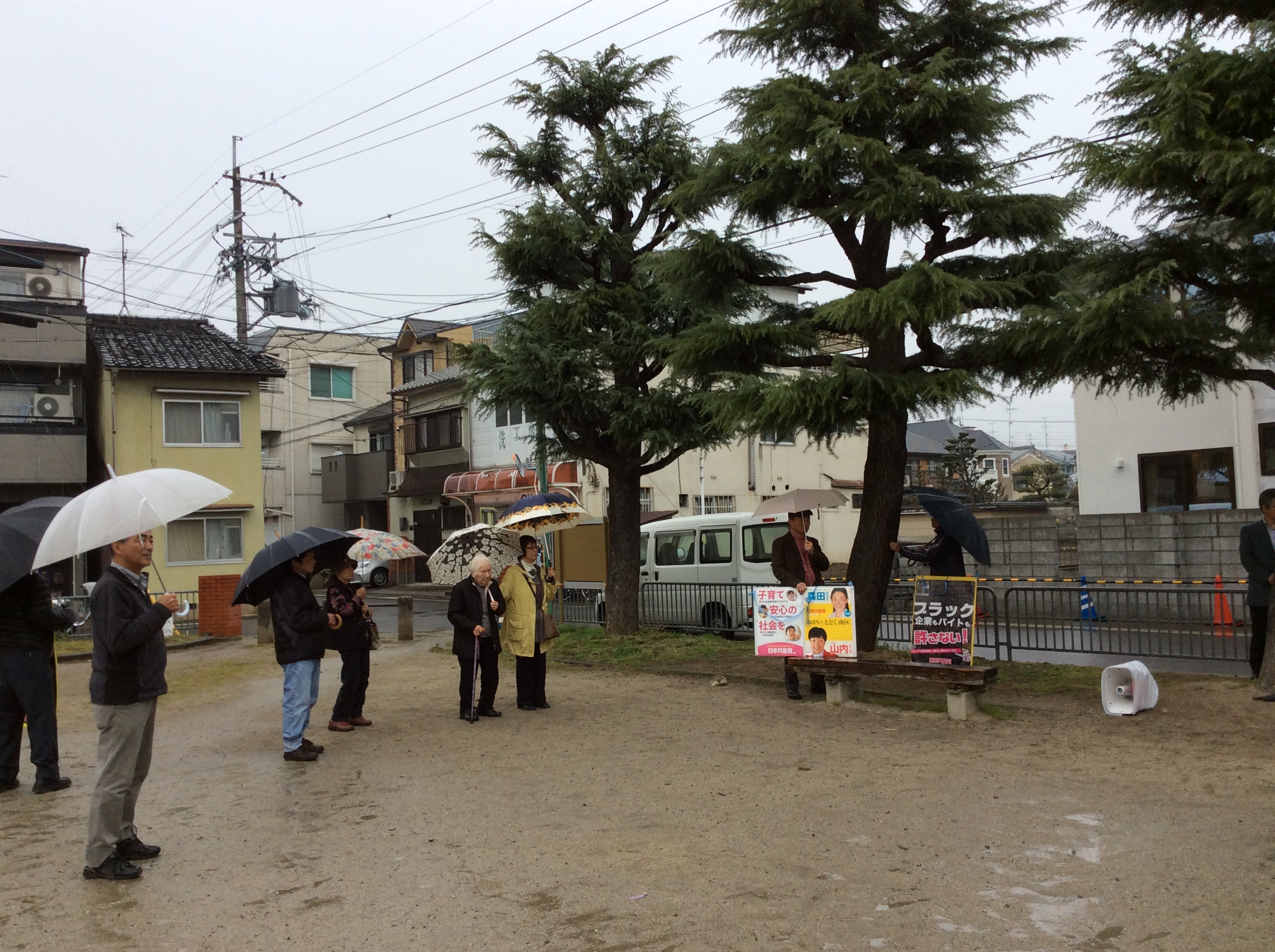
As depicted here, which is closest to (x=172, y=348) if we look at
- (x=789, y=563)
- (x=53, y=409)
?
(x=53, y=409)

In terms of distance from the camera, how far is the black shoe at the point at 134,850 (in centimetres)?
589

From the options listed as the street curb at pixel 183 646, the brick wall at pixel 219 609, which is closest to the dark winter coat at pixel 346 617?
the street curb at pixel 183 646

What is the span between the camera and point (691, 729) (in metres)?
9.35

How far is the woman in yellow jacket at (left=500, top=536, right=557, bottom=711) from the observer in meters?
10.4

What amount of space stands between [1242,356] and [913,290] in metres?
3.95

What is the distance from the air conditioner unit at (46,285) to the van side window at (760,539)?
2167 cm

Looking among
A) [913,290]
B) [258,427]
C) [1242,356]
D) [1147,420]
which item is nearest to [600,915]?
[913,290]

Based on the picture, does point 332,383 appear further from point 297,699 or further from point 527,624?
point 297,699

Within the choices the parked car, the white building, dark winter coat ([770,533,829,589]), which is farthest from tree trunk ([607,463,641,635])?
the parked car

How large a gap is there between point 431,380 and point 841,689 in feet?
108

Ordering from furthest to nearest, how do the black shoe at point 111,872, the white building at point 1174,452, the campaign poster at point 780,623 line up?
the white building at point 1174,452, the campaign poster at point 780,623, the black shoe at point 111,872

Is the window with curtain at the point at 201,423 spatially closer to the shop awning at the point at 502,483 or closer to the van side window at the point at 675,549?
the shop awning at the point at 502,483

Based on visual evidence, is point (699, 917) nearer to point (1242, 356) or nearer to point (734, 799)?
point (734, 799)

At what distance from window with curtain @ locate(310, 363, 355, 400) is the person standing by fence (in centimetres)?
4248
